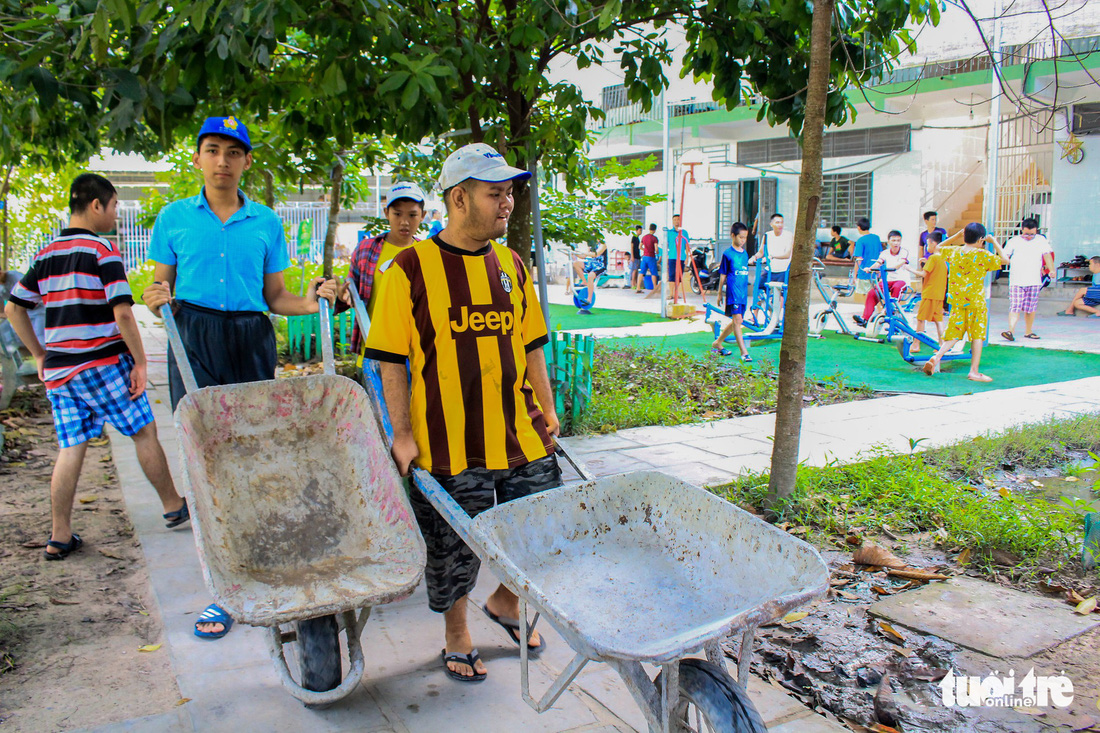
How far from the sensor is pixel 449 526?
302 centimetres

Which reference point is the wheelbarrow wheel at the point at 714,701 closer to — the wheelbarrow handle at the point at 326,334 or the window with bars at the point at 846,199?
the wheelbarrow handle at the point at 326,334

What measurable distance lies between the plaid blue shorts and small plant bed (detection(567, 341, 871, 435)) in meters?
3.36

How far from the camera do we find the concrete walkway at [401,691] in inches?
105

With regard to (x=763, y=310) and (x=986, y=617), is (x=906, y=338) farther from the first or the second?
(x=986, y=617)

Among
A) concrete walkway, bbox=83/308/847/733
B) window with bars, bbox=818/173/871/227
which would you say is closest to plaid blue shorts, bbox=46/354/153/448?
concrete walkway, bbox=83/308/847/733

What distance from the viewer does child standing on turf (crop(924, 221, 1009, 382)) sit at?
9133mm

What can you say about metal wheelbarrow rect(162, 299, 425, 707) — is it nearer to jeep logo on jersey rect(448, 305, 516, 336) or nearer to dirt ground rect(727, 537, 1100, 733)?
jeep logo on jersey rect(448, 305, 516, 336)

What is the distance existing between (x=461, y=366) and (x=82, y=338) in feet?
7.34

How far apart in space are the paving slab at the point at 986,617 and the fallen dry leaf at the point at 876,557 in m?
0.22

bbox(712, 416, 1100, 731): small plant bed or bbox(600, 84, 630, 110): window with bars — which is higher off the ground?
bbox(600, 84, 630, 110): window with bars

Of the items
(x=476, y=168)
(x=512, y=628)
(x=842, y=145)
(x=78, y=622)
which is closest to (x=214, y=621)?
(x=78, y=622)

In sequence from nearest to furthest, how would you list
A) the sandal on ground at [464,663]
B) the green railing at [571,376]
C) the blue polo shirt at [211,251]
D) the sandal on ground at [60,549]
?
1. the sandal on ground at [464,663]
2. the blue polo shirt at [211,251]
3. the sandal on ground at [60,549]
4. the green railing at [571,376]

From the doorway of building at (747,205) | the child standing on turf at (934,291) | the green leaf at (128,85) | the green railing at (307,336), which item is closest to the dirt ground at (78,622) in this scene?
the green leaf at (128,85)

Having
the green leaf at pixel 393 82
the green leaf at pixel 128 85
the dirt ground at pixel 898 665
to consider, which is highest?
the green leaf at pixel 393 82
